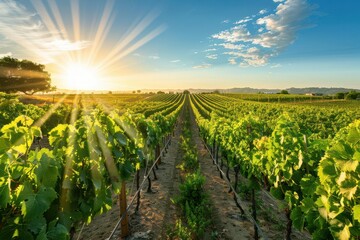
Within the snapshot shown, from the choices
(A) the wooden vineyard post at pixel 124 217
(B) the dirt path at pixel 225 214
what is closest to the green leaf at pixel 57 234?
(A) the wooden vineyard post at pixel 124 217

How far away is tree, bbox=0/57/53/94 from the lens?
6156 cm

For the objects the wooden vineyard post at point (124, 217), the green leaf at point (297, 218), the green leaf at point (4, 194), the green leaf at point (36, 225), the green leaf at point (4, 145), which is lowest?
the wooden vineyard post at point (124, 217)

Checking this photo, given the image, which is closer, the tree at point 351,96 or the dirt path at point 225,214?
the dirt path at point 225,214

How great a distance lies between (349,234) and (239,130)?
668 cm

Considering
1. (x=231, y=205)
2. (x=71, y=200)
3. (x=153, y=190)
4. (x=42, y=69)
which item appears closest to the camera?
(x=71, y=200)

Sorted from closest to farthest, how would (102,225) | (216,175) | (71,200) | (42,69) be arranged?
(71,200) < (102,225) < (216,175) < (42,69)

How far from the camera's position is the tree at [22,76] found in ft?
202

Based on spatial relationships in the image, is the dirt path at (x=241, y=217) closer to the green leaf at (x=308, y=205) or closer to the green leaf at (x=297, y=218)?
the green leaf at (x=297, y=218)

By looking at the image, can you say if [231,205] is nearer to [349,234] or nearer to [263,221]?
[263,221]

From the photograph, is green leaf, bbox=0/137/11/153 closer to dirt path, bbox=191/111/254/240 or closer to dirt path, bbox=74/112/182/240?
dirt path, bbox=74/112/182/240

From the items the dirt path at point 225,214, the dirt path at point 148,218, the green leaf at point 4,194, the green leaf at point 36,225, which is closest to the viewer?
the green leaf at point 4,194

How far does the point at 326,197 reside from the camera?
3605 mm

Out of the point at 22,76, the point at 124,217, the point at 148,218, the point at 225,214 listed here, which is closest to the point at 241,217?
the point at 225,214

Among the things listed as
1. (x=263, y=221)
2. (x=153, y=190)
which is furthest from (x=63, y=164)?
(x=153, y=190)
